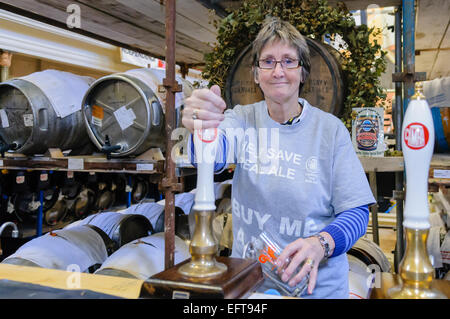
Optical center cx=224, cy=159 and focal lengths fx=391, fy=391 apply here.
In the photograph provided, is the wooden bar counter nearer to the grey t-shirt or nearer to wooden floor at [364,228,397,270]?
the grey t-shirt

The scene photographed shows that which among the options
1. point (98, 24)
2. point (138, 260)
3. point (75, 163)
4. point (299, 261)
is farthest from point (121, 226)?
point (299, 261)

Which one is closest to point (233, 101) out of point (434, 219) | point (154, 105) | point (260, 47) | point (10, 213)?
point (154, 105)

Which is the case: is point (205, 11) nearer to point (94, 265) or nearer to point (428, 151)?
point (94, 265)

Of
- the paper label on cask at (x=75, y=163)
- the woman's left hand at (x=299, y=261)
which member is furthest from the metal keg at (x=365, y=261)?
the paper label on cask at (x=75, y=163)

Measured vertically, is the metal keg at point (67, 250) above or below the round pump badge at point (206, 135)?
below

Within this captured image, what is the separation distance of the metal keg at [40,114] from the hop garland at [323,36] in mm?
1054

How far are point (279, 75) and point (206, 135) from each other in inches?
21.5

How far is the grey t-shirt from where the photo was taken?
4.50 ft

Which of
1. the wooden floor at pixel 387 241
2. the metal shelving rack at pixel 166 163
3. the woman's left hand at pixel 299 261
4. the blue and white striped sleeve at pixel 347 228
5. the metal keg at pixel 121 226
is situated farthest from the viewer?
the wooden floor at pixel 387 241

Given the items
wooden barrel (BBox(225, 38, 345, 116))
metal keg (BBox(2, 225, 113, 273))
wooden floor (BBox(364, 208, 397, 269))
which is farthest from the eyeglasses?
wooden floor (BBox(364, 208, 397, 269))

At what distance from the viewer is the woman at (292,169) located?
1358 mm

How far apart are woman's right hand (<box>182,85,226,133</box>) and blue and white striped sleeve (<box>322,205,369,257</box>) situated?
0.55 m

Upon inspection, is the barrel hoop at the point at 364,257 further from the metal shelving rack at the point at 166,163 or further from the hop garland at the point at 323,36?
the metal shelving rack at the point at 166,163

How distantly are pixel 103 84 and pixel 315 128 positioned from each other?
1.68 m
